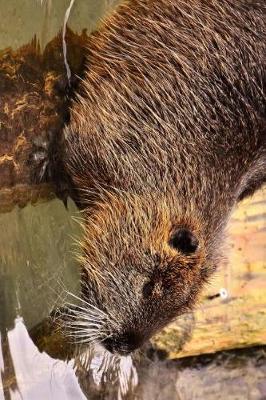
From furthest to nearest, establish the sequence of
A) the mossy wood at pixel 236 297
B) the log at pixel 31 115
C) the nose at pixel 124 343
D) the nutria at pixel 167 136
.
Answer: the mossy wood at pixel 236 297
the nutria at pixel 167 136
the nose at pixel 124 343
the log at pixel 31 115

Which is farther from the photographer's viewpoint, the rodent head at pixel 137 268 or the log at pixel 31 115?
the rodent head at pixel 137 268

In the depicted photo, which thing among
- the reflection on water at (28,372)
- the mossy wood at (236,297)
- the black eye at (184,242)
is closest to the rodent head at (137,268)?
the black eye at (184,242)

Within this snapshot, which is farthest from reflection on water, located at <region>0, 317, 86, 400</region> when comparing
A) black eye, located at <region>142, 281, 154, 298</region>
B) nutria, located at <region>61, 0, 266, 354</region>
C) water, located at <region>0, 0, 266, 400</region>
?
black eye, located at <region>142, 281, 154, 298</region>

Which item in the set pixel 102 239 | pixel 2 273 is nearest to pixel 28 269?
pixel 2 273

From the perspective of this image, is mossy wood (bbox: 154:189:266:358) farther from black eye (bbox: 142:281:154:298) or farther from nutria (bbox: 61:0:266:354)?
black eye (bbox: 142:281:154:298)

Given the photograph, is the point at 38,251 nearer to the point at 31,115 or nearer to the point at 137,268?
the point at 137,268

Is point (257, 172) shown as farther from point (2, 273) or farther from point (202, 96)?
point (2, 273)

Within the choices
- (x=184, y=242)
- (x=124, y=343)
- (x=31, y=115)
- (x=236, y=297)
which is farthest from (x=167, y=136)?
(x=236, y=297)

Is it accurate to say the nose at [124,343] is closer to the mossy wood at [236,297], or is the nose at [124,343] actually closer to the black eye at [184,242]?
the black eye at [184,242]
